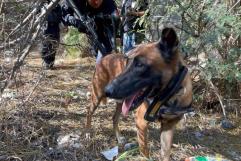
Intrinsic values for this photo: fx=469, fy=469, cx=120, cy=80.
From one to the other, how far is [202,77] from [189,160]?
1.86 meters

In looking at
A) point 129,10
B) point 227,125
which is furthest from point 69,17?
point 227,125

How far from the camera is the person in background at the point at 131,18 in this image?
20.3 ft

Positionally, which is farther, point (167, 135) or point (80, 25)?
point (80, 25)

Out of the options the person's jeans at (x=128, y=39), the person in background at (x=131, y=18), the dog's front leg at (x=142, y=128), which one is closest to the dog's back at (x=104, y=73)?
the dog's front leg at (x=142, y=128)

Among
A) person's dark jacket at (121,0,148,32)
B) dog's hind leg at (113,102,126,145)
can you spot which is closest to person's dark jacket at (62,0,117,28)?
person's dark jacket at (121,0,148,32)

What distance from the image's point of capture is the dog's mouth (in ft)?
12.9

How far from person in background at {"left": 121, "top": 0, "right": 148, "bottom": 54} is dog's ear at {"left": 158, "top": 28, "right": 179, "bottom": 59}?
2.22 m

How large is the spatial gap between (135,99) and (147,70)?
28cm

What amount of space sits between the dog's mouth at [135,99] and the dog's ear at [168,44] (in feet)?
1.12

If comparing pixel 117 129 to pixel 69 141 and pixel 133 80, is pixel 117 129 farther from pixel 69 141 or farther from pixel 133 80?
pixel 133 80

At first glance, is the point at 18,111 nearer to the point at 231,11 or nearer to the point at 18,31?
the point at 18,31

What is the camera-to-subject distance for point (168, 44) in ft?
12.7

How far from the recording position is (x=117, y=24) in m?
6.09

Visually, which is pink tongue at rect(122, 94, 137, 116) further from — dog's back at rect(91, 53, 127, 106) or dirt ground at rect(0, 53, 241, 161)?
dog's back at rect(91, 53, 127, 106)
